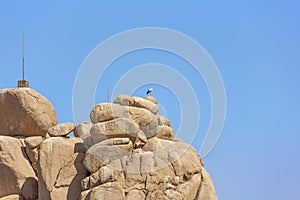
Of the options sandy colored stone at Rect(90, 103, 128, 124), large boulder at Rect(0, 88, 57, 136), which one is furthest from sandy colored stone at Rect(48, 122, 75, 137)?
large boulder at Rect(0, 88, 57, 136)

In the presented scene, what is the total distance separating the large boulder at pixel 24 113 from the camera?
1305 inches

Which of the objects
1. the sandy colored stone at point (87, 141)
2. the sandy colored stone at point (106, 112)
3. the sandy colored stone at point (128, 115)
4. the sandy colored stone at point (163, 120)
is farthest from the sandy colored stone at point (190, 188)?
the sandy colored stone at point (87, 141)

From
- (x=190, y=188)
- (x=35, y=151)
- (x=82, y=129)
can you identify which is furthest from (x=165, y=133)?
(x=35, y=151)

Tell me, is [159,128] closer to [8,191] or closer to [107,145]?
[107,145]

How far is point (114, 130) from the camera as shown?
29219mm

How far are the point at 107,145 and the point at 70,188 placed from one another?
3.09 metres

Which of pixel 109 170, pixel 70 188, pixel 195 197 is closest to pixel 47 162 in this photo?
pixel 70 188

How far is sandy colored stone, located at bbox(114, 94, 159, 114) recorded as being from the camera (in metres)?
31.0

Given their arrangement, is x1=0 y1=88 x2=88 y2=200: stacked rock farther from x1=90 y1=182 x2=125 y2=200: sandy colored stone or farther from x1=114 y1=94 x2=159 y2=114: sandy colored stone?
x1=114 y1=94 x2=159 y2=114: sandy colored stone

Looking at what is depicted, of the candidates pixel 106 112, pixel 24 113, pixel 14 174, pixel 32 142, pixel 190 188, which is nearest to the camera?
pixel 190 188

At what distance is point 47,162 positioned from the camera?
29.3 m

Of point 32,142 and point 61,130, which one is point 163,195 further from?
point 32,142

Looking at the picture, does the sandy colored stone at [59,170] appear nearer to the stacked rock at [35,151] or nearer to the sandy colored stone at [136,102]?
the stacked rock at [35,151]

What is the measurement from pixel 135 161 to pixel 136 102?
4181 millimetres
